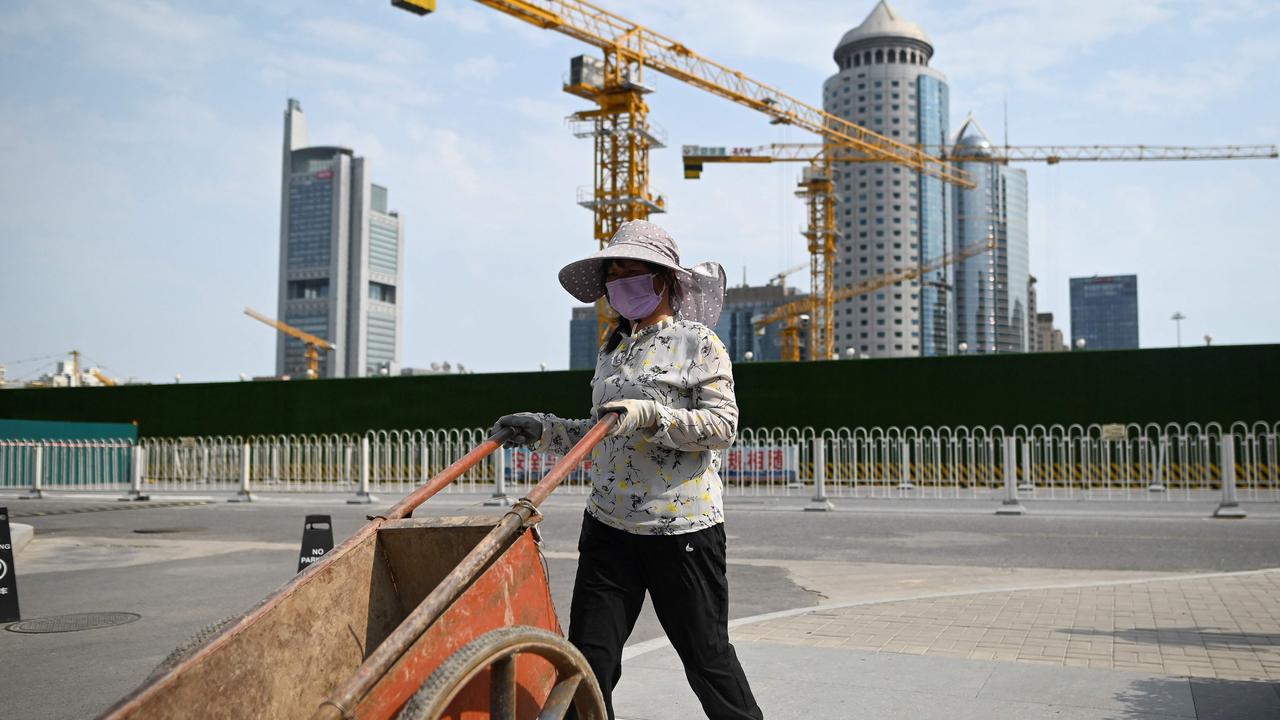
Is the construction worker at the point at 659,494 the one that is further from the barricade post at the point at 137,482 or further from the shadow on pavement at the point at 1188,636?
the barricade post at the point at 137,482

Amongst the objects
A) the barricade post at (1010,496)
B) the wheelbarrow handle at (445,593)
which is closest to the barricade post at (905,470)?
the barricade post at (1010,496)

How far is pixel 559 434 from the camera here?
11.0ft

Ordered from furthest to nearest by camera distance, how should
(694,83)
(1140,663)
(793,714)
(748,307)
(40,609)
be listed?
(748,307) < (694,83) < (40,609) < (1140,663) < (793,714)

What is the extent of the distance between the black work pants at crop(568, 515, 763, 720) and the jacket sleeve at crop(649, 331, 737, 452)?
0.99ft

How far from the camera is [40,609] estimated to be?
25.0ft

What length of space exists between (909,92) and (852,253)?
23692mm

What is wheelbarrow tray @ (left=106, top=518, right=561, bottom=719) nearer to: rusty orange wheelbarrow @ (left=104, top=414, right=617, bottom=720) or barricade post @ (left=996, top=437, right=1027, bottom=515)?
rusty orange wheelbarrow @ (left=104, top=414, right=617, bottom=720)

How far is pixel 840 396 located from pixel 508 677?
78.3 ft

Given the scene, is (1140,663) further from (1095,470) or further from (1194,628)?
(1095,470)

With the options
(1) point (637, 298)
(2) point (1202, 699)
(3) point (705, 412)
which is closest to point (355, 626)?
(3) point (705, 412)

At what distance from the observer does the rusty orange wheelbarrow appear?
2.16 m

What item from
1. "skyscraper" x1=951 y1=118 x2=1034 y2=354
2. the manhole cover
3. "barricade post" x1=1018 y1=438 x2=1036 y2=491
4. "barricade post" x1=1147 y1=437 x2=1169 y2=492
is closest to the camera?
the manhole cover

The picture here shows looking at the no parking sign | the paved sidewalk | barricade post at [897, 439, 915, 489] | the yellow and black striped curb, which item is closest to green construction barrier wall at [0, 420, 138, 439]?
the yellow and black striped curb

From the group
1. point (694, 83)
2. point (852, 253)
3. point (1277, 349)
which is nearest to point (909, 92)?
point (852, 253)
